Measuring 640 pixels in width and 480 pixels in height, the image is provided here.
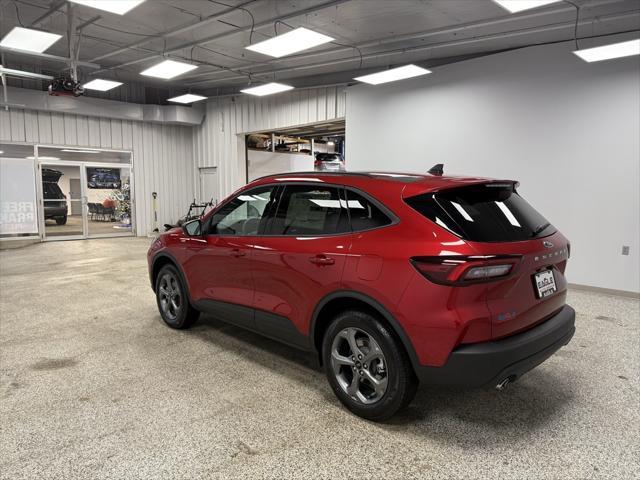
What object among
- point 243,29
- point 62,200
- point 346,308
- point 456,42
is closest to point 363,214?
point 346,308

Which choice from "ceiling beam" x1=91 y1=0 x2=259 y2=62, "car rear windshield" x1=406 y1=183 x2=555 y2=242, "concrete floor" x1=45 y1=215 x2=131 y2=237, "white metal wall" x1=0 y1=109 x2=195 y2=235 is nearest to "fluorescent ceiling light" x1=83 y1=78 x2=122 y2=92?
"ceiling beam" x1=91 y1=0 x2=259 y2=62

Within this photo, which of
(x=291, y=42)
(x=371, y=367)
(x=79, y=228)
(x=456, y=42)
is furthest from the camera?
(x=79, y=228)

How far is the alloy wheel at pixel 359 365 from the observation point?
2.32m

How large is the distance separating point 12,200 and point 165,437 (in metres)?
10.6

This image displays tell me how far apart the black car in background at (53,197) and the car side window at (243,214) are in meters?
9.59

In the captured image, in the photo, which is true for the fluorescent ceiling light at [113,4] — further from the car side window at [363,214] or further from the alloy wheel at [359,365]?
the alloy wheel at [359,365]

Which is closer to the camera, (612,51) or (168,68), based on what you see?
(612,51)

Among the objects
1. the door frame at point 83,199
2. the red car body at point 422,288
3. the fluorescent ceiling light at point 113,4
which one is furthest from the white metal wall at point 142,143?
the red car body at point 422,288

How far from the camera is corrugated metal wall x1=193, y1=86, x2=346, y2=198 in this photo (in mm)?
8992

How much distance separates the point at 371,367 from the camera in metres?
2.37

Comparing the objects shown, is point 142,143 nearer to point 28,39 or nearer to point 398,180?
point 28,39

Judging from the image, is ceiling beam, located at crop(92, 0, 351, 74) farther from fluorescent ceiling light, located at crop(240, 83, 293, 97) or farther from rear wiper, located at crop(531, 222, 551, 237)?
rear wiper, located at crop(531, 222, 551, 237)

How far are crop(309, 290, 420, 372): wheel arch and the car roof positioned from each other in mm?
628

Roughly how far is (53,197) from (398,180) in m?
11.4
